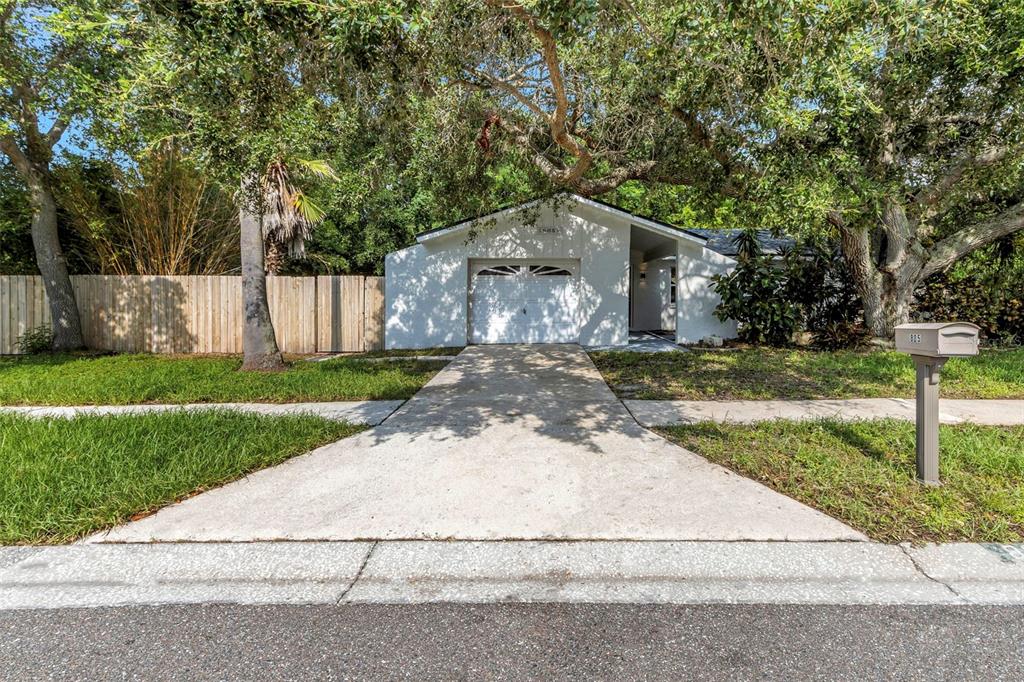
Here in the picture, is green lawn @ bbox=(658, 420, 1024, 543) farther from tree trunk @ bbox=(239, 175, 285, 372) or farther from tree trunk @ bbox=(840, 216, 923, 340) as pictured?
tree trunk @ bbox=(239, 175, 285, 372)

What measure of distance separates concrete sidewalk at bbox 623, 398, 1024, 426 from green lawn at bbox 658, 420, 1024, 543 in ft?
1.12

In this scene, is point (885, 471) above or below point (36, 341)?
below

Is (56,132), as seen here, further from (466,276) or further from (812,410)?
(812,410)

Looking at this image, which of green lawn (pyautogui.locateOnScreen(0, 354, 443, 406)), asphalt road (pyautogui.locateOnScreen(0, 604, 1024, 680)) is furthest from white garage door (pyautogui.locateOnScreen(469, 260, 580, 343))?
asphalt road (pyautogui.locateOnScreen(0, 604, 1024, 680))

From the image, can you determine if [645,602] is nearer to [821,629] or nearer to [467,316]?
[821,629]

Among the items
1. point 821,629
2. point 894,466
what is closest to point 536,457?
point 821,629

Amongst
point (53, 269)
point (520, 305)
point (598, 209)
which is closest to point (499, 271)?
point (520, 305)

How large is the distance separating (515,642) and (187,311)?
12.9 metres

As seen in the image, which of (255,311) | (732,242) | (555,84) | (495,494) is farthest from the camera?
(732,242)

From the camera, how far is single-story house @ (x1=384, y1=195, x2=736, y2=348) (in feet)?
40.0

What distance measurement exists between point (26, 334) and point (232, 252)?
5.43 m

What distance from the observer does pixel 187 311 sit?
12.0 m

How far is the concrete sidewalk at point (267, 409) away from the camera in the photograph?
18.4 ft

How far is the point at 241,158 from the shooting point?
16.7ft
